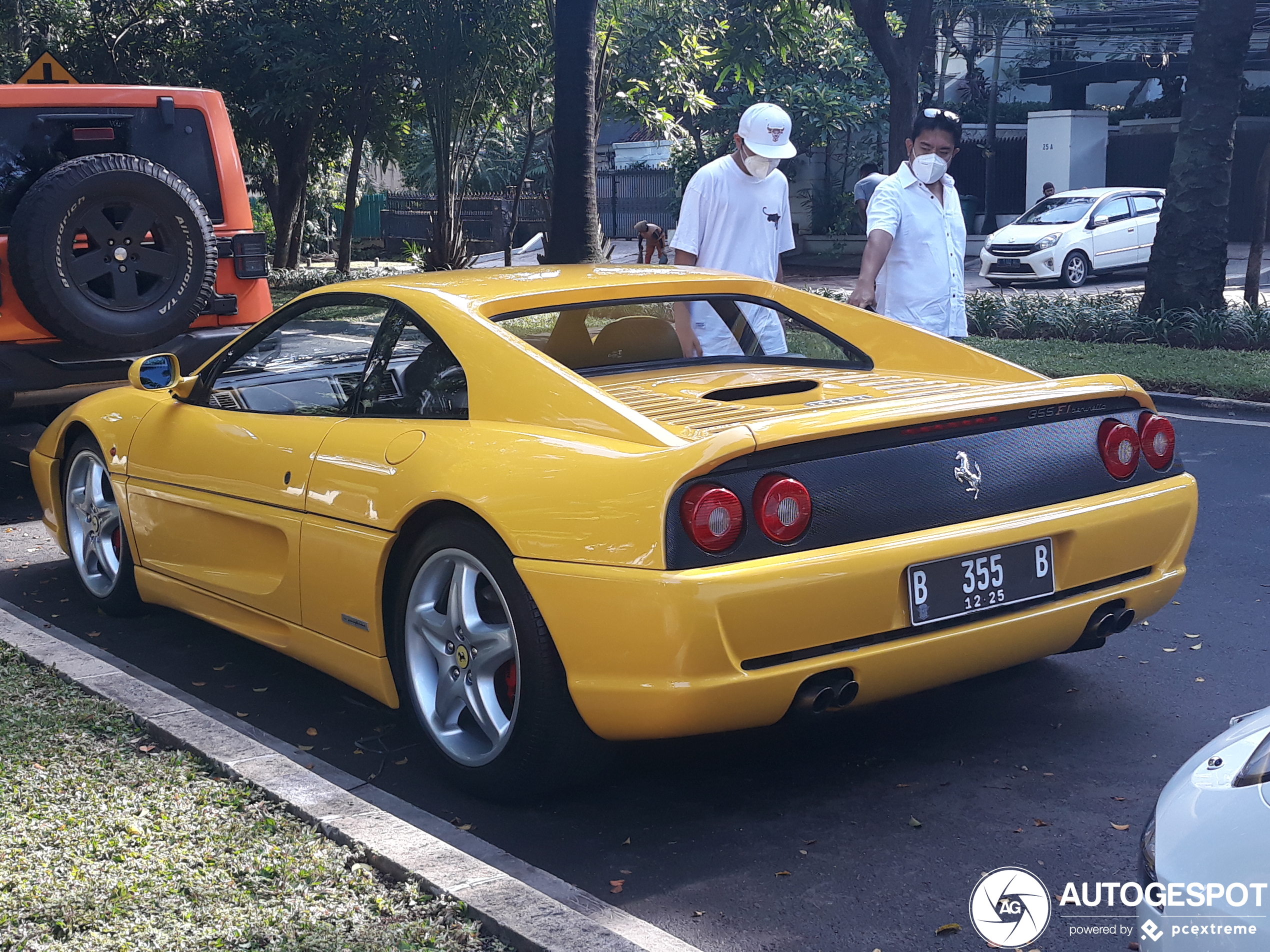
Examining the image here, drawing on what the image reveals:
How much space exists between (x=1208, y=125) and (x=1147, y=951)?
12.6m

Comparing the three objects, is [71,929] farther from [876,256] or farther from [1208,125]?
[1208,125]

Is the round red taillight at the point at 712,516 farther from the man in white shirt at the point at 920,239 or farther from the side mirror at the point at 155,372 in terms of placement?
the man in white shirt at the point at 920,239

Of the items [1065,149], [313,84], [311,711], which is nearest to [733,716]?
[311,711]

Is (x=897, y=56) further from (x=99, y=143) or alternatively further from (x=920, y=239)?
(x=920, y=239)

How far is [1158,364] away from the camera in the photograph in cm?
1163

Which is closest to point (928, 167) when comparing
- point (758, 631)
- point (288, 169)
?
point (758, 631)

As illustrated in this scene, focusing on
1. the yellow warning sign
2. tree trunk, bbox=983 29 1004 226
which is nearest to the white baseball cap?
the yellow warning sign

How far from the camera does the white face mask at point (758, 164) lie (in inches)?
248

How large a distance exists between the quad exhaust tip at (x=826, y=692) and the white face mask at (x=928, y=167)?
3330mm

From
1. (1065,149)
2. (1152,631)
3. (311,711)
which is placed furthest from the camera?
(1065,149)

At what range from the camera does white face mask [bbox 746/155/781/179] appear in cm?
631

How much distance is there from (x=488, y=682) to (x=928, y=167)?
348 cm

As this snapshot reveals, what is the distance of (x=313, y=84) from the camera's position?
2059cm

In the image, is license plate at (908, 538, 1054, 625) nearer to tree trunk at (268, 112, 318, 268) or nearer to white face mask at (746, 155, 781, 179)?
white face mask at (746, 155, 781, 179)
